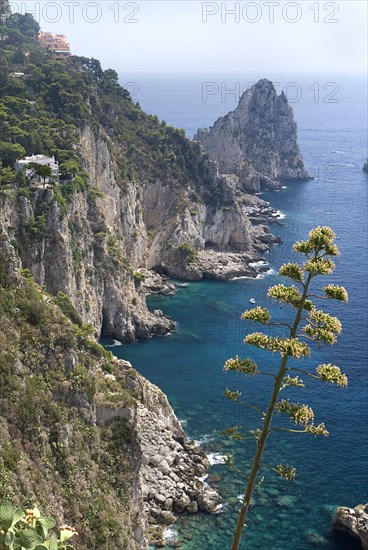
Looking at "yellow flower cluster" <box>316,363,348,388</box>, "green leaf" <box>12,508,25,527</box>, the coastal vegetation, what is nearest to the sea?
"yellow flower cluster" <box>316,363,348,388</box>

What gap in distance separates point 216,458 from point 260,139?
147 m

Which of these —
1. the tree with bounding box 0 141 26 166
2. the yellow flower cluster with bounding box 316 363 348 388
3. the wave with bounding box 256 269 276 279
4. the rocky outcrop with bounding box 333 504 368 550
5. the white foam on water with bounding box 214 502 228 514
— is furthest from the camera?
the wave with bounding box 256 269 276 279

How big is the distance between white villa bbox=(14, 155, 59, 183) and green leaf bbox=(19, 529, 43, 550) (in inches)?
2660

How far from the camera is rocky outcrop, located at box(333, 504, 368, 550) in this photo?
51.0 m

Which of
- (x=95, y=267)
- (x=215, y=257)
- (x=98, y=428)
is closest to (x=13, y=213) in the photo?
(x=95, y=267)

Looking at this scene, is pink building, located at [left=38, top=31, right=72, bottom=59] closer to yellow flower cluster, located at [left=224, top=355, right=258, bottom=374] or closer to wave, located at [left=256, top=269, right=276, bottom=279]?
wave, located at [left=256, top=269, right=276, bottom=279]

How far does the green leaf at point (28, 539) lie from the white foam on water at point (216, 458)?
47120 mm

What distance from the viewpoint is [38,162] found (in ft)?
269

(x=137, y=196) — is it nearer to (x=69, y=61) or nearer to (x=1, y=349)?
(x=69, y=61)

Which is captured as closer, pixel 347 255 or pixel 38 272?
pixel 38 272

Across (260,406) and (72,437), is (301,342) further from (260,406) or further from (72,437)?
(260,406)

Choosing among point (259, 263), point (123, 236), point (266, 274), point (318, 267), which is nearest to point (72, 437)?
point (318, 267)

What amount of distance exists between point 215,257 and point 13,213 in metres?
54.6

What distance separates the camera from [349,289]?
→ 105 metres
